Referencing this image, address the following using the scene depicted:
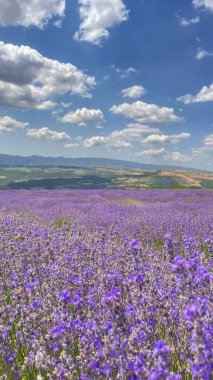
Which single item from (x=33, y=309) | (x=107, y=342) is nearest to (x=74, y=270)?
(x=33, y=309)

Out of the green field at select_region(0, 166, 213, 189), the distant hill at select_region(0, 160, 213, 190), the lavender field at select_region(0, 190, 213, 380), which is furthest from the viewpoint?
the green field at select_region(0, 166, 213, 189)

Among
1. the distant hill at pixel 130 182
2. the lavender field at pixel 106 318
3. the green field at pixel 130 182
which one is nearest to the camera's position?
the lavender field at pixel 106 318

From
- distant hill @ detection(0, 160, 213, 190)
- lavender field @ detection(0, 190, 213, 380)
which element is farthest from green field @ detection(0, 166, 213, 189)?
lavender field @ detection(0, 190, 213, 380)

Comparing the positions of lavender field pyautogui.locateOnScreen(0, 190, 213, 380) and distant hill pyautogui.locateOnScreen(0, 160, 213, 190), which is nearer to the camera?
lavender field pyautogui.locateOnScreen(0, 190, 213, 380)

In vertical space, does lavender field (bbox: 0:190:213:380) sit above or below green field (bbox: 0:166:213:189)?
above

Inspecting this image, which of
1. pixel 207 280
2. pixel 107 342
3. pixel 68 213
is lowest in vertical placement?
pixel 68 213

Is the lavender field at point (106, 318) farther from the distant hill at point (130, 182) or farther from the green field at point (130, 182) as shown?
the green field at point (130, 182)

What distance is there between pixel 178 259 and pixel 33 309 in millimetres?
2125

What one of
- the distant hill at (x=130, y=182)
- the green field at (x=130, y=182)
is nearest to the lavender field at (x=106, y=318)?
the distant hill at (x=130, y=182)

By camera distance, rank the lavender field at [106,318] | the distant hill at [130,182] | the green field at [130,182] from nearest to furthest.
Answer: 1. the lavender field at [106,318]
2. the distant hill at [130,182]
3. the green field at [130,182]

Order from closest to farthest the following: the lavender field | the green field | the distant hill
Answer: the lavender field, the distant hill, the green field

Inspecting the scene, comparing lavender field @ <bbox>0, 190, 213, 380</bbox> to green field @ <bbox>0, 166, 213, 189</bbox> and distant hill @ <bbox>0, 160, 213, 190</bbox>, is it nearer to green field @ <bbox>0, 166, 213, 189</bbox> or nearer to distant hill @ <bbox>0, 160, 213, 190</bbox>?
distant hill @ <bbox>0, 160, 213, 190</bbox>

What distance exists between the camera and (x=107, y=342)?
2.63m

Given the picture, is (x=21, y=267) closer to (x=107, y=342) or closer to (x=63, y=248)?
(x=63, y=248)
